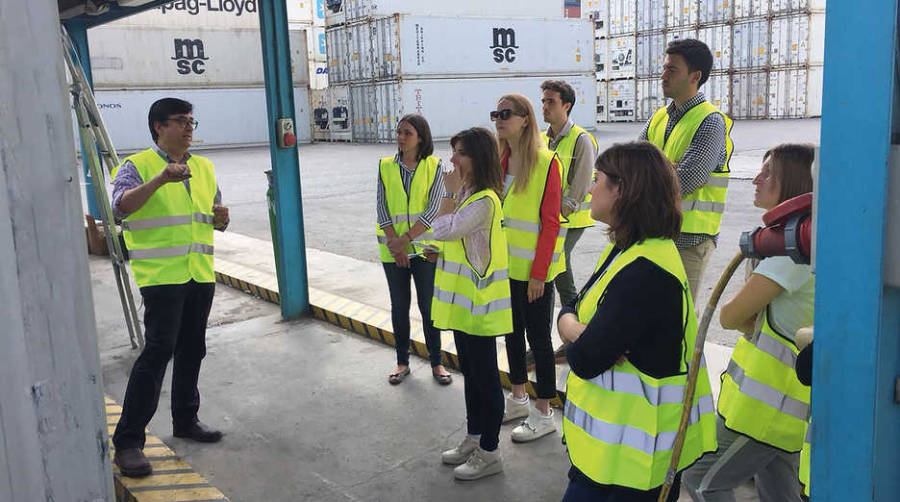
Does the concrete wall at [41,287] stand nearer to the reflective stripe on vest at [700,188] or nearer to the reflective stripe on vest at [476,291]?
the reflective stripe on vest at [476,291]

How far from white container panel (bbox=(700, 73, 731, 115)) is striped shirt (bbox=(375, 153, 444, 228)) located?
2746 cm

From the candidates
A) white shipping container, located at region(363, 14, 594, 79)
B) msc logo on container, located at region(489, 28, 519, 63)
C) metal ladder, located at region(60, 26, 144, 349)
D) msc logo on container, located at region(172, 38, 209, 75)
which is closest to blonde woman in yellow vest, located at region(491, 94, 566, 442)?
metal ladder, located at region(60, 26, 144, 349)

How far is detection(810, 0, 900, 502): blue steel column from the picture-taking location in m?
1.40

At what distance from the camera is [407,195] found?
4891 millimetres

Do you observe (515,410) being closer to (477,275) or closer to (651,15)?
(477,275)

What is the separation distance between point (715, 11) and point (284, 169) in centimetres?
2685

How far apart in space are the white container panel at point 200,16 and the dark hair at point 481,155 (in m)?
26.8

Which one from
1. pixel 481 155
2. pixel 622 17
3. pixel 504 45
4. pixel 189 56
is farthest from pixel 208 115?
pixel 481 155

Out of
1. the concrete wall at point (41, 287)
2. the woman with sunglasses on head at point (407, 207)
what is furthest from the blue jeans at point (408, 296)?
the concrete wall at point (41, 287)

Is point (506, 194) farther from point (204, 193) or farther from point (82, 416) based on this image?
point (82, 416)

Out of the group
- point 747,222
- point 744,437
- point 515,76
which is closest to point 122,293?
point 744,437

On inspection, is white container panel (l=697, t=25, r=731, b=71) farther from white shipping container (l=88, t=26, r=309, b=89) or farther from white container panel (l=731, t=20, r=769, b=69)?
white shipping container (l=88, t=26, r=309, b=89)

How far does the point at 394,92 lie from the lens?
26.2 meters

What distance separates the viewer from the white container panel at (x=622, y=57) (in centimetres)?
3225
